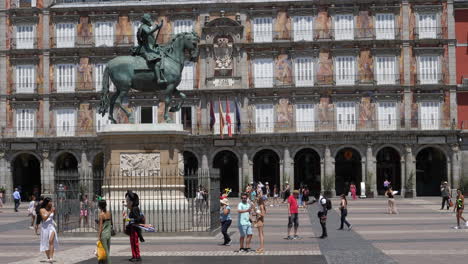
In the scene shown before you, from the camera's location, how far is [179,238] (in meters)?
27.3

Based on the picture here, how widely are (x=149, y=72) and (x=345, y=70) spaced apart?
36.8m

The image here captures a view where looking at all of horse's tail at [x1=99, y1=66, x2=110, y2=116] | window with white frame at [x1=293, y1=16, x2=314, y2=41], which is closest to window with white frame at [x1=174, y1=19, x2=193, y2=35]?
window with white frame at [x1=293, y1=16, x2=314, y2=41]

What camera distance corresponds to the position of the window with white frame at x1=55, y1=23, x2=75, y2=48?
65.8 meters

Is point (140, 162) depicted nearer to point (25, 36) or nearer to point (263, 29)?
point (263, 29)

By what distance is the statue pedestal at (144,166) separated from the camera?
28.3m

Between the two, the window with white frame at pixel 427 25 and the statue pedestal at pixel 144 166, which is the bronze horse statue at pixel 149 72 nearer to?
the statue pedestal at pixel 144 166

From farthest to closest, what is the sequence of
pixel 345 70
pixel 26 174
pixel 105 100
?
pixel 26 174 → pixel 345 70 → pixel 105 100

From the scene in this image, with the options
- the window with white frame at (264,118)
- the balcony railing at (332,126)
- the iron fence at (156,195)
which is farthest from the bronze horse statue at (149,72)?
the window with white frame at (264,118)

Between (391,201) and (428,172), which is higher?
(428,172)

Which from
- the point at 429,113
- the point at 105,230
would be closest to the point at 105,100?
the point at 105,230

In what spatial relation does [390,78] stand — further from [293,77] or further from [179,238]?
[179,238]

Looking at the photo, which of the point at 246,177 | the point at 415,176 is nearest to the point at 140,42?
the point at 246,177

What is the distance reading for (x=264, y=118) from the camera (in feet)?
211

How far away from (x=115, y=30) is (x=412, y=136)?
84.9 feet
